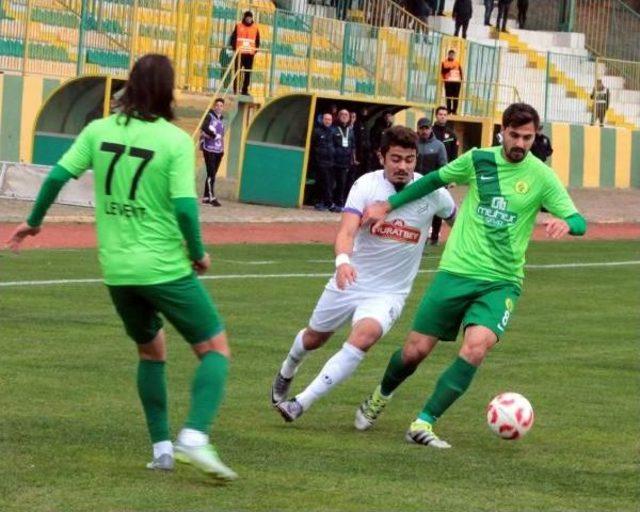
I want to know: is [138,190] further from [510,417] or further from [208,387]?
[510,417]

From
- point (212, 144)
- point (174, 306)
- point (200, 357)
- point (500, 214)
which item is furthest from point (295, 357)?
point (212, 144)

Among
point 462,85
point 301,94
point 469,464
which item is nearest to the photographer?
point 469,464

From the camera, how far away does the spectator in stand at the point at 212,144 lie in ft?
99.9

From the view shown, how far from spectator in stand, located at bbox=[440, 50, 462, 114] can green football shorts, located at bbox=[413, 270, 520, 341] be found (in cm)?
2776

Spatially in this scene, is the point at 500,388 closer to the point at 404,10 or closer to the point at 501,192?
the point at 501,192

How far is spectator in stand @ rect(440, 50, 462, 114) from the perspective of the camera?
37.2 m

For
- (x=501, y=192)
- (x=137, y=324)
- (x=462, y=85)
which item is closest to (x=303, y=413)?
(x=501, y=192)

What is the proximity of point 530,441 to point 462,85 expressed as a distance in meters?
29.1

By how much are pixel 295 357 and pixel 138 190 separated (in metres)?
2.90

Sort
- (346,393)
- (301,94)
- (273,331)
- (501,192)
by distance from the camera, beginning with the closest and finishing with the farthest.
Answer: (501,192), (346,393), (273,331), (301,94)

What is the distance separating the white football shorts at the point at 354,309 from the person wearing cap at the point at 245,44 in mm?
23119

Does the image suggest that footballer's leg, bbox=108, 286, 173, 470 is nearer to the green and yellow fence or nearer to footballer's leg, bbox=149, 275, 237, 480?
footballer's leg, bbox=149, 275, 237, 480

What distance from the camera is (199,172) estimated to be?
32.7 metres

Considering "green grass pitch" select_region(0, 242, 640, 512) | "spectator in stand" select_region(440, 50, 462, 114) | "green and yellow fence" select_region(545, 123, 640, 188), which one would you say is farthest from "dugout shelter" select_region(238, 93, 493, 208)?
"green grass pitch" select_region(0, 242, 640, 512)
